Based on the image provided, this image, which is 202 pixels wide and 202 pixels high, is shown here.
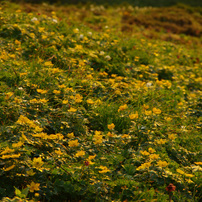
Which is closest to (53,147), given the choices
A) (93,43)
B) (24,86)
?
(24,86)

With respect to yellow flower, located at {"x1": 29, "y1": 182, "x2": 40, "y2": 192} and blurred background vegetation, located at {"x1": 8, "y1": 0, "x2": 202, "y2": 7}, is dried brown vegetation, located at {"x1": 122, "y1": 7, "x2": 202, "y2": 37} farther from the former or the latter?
yellow flower, located at {"x1": 29, "y1": 182, "x2": 40, "y2": 192}

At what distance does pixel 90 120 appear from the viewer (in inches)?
130

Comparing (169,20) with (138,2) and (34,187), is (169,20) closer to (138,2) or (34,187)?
(138,2)

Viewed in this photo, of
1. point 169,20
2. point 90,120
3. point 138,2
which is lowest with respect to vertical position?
point 90,120

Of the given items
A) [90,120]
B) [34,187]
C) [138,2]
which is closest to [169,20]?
[138,2]

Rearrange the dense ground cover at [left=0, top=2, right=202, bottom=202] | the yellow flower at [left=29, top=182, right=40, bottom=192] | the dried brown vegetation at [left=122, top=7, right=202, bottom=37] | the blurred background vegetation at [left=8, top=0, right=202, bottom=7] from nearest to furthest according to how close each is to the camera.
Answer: the yellow flower at [left=29, top=182, right=40, bottom=192] → the dense ground cover at [left=0, top=2, right=202, bottom=202] → the dried brown vegetation at [left=122, top=7, right=202, bottom=37] → the blurred background vegetation at [left=8, top=0, right=202, bottom=7]

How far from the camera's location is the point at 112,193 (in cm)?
223

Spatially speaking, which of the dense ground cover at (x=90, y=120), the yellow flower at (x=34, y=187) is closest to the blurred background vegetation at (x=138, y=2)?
the dense ground cover at (x=90, y=120)

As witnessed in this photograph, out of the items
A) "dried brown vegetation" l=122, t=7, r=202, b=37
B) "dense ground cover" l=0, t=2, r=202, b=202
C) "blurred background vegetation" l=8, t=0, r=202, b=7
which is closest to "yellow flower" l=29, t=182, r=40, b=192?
"dense ground cover" l=0, t=2, r=202, b=202

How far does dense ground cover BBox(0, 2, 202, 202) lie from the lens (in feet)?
7.29

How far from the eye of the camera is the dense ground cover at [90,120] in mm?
2221

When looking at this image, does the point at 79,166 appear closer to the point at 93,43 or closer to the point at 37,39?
the point at 37,39

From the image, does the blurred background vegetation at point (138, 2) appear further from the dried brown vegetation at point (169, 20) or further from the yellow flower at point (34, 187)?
the yellow flower at point (34, 187)

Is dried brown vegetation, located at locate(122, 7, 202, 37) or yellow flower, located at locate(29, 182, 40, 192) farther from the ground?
dried brown vegetation, located at locate(122, 7, 202, 37)
